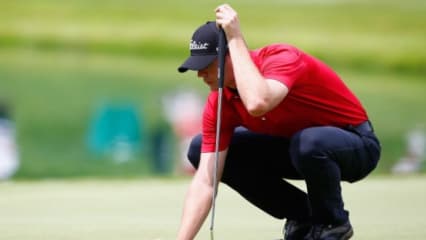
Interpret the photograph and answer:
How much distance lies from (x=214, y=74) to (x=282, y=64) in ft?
1.18

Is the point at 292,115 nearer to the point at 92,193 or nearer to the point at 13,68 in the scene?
the point at 92,193

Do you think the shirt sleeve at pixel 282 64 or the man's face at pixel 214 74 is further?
the man's face at pixel 214 74

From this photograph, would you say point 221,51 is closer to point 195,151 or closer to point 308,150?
point 308,150

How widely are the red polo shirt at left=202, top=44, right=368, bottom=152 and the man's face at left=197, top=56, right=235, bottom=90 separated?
105 millimetres

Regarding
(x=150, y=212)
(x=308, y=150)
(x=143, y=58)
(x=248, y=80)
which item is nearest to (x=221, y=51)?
(x=248, y=80)

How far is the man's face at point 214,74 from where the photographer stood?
5.96 m

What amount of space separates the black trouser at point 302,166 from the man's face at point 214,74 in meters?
0.46

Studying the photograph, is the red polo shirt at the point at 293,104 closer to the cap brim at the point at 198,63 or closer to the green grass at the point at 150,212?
the cap brim at the point at 198,63

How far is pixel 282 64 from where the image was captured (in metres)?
5.90

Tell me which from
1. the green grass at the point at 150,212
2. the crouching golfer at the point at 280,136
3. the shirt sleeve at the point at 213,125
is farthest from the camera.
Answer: the green grass at the point at 150,212

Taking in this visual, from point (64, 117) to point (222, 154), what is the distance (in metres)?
9.22

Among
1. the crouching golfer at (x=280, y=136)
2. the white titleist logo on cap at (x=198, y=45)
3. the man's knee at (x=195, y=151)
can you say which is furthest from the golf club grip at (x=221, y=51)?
the man's knee at (x=195, y=151)

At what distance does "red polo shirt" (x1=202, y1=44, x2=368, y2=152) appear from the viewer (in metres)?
6.00

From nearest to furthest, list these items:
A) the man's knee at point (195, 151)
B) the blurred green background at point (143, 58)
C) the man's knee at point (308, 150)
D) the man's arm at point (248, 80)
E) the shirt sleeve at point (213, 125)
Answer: the man's arm at point (248, 80), the man's knee at point (308, 150), the shirt sleeve at point (213, 125), the man's knee at point (195, 151), the blurred green background at point (143, 58)
